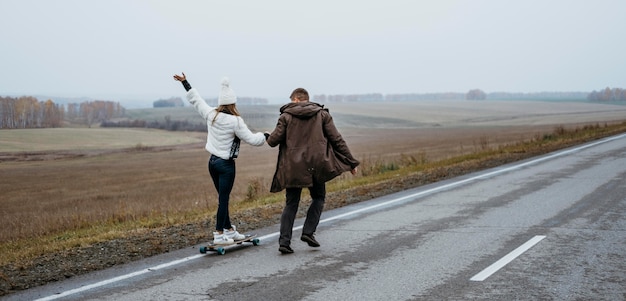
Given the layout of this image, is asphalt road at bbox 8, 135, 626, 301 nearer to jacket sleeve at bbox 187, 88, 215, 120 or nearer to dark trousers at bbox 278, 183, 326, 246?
Answer: dark trousers at bbox 278, 183, 326, 246

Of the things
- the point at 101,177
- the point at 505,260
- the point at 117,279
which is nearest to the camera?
the point at 117,279

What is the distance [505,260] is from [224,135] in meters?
3.45

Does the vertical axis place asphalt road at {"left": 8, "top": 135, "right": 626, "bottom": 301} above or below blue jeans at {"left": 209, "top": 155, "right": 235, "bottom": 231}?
below

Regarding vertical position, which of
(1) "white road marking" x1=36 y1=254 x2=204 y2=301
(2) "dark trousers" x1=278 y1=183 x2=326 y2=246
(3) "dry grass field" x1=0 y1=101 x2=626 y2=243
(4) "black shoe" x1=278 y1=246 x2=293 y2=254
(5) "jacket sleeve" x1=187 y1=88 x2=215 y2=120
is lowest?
(3) "dry grass field" x1=0 y1=101 x2=626 y2=243

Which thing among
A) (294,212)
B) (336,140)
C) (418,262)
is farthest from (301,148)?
(418,262)

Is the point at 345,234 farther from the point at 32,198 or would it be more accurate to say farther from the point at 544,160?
the point at 544,160

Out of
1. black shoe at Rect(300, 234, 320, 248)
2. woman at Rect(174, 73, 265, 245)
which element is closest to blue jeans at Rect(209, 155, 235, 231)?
woman at Rect(174, 73, 265, 245)

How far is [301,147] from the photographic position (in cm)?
773

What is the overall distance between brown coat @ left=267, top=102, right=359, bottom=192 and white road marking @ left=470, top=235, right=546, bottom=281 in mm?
2034

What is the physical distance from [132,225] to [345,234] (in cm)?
366

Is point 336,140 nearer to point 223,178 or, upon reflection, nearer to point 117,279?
point 223,178

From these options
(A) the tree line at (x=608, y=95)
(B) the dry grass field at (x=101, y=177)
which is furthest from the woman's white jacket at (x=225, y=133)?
(A) the tree line at (x=608, y=95)

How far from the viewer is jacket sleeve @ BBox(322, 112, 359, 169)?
7.88 metres

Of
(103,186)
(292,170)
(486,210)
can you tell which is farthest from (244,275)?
(103,186)
